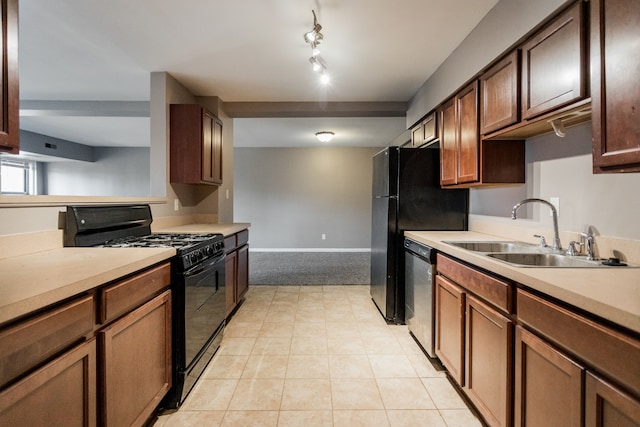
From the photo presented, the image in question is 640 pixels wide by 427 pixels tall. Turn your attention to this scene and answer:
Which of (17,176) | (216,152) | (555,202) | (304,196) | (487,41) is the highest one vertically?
(487,41)

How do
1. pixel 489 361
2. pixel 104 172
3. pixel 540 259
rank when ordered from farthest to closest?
pixel 104 172, pixel 540 259, pixel 489 361

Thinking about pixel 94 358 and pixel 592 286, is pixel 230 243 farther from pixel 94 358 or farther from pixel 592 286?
pixel 592 286

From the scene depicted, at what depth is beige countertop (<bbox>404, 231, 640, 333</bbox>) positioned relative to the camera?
0.83 m

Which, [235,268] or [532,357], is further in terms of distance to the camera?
[235,268]

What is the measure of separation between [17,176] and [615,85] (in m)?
9.70

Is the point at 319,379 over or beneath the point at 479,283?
beneath

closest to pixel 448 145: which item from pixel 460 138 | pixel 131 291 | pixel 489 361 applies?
pixel 460 138

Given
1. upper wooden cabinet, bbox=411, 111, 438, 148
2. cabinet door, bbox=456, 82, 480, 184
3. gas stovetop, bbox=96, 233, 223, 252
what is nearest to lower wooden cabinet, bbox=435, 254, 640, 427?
cabinet door, bbox=456, 82, 480, 184

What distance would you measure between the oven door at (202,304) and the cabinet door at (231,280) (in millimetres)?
369

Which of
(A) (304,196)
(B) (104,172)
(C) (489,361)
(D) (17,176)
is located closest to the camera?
(C) (489,361)

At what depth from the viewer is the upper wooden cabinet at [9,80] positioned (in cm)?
116

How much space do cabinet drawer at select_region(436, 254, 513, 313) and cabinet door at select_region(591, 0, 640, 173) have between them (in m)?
0.59

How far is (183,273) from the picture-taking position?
70.1 inches

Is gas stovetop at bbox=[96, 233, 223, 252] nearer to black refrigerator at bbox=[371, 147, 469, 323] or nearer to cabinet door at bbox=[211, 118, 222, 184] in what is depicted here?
cabinet door at bbox=[211, 118, 222, 184]
